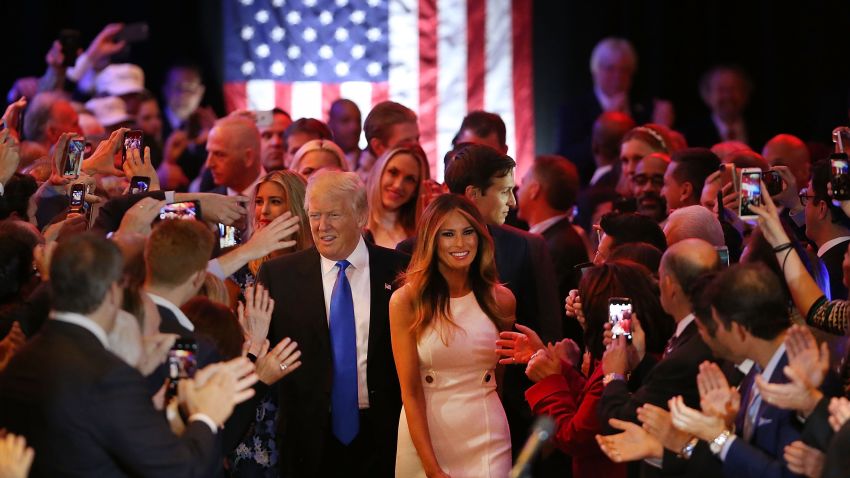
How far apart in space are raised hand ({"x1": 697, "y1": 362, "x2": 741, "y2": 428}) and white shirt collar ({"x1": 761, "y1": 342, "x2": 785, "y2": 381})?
0.12m

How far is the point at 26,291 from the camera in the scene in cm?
Result: 484

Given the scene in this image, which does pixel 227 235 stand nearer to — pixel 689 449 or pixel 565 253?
pixel 565 253

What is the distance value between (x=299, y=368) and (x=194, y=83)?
5.81 m

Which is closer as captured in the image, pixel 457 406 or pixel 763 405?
pixel 763 405

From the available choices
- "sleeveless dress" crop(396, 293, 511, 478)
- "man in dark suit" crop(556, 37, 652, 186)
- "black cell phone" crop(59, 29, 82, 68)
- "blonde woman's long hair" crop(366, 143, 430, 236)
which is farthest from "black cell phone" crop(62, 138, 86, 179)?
"man in dark suit" crop(556, 37, 652, 186)

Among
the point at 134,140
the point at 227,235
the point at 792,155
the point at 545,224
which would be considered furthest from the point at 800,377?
the point at 792,155

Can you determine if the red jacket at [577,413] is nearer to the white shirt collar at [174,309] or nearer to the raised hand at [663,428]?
the raised hand at [663,428]

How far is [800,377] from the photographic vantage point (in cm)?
359

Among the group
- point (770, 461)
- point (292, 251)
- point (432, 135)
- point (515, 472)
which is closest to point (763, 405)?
point (770, 461)

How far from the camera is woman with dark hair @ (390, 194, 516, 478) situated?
16.4 feet

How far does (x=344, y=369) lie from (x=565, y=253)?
1.91 metres

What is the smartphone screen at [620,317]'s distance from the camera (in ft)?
14.4

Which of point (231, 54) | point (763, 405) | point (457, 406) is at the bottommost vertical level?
point (457, 406)

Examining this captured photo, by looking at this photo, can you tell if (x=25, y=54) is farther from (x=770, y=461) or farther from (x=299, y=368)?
(x=770, y=461)
